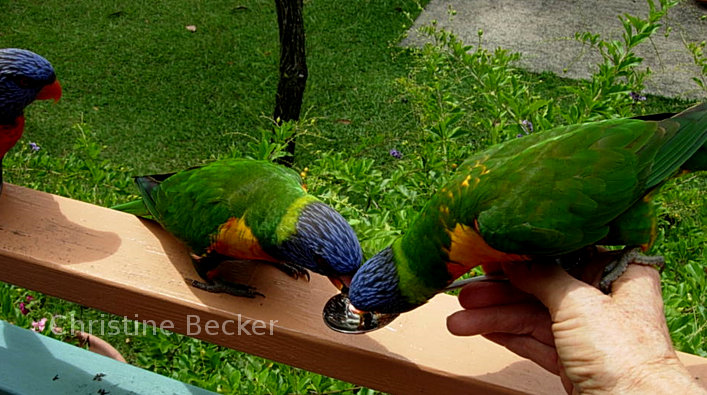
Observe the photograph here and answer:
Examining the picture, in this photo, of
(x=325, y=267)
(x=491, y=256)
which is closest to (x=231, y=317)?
(x=325, y=267)

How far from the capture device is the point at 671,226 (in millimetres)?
2023

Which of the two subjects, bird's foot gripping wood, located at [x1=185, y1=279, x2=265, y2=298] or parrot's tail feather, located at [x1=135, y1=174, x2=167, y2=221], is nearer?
bird's foot gripping wood, located at [x1=185, y1=279, x2=265, y2=298]

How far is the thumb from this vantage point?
0.87 m

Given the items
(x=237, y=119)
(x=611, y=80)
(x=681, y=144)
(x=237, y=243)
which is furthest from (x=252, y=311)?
(x=237, y=119)

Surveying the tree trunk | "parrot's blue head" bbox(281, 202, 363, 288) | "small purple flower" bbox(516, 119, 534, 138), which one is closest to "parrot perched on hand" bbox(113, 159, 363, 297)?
"parrot's blue head" bbox(281, 202, 363, 288)

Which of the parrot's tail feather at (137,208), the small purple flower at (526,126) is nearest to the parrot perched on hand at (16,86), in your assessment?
the parrot's tail feather at (137,208)

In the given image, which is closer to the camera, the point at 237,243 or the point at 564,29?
the point at 237,243

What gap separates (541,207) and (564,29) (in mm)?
3839

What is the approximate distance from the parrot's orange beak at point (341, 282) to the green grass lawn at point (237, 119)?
1.20ft

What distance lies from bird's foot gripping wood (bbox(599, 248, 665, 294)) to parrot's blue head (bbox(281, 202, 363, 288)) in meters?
0.42

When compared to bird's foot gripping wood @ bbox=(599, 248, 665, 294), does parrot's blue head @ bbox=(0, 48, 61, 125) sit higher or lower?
higher

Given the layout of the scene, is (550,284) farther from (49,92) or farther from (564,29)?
(564,29)

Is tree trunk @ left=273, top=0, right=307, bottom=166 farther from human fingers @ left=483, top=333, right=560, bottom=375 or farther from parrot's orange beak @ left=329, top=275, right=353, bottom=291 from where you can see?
human fingers @ left=483, top=333, right=560, bottom=375

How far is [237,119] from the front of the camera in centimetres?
355
